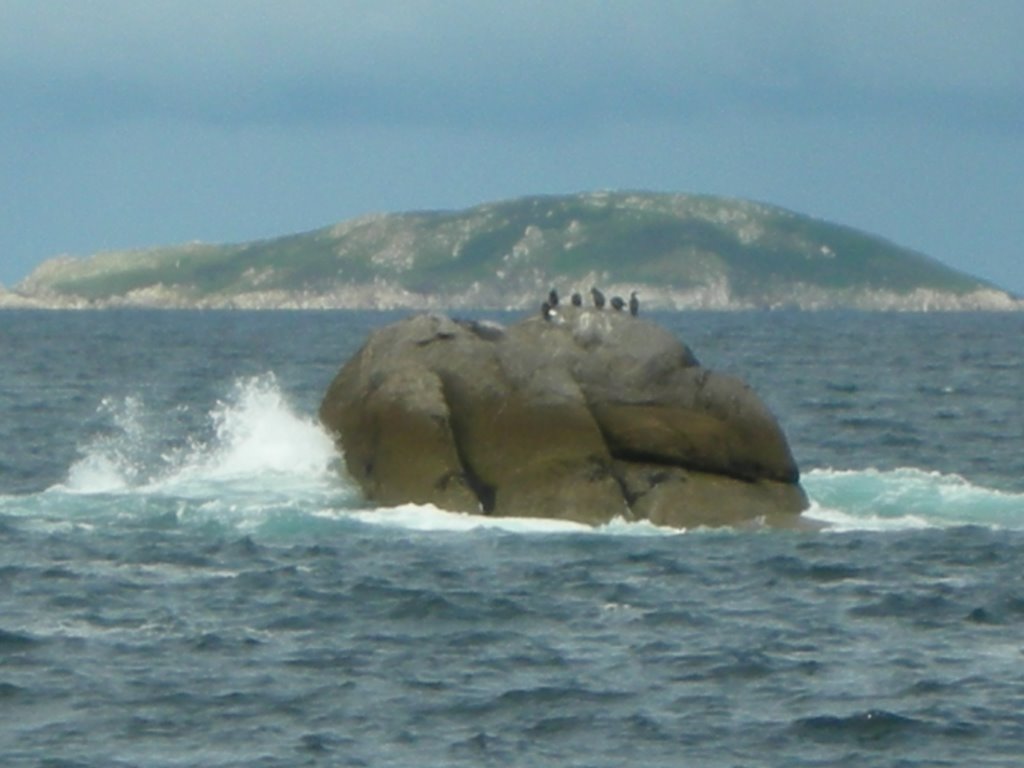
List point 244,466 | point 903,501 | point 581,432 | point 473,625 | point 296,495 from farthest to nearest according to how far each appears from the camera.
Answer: point 244,466, point 903,501, point 296,495, point 581,432, point 473,625

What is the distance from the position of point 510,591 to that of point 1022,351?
9757 cm

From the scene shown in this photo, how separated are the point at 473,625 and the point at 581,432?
748cm

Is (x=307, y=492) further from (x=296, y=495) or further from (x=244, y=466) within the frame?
(x=244, y=466)

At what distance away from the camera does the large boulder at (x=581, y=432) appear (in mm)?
32750

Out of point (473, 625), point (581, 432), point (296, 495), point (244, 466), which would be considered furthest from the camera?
point (244, 466)

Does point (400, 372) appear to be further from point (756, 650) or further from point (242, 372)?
point (242, 372)

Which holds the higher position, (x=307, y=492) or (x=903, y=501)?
(x=307, y=492)

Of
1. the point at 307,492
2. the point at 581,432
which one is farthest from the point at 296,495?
the point at 581,432

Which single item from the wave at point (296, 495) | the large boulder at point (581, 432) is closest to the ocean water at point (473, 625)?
the wave at point (296, 495)

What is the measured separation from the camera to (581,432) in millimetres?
32656

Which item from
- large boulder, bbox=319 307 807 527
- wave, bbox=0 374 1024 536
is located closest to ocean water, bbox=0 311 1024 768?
wave, bbox=0 374 1024 536

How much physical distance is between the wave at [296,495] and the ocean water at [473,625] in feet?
0.33

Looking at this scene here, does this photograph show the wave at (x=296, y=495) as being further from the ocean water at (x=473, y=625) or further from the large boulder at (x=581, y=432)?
the large boulder at (x=581, y=432)

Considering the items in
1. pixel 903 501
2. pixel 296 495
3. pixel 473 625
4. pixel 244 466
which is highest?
pixel 244 466
